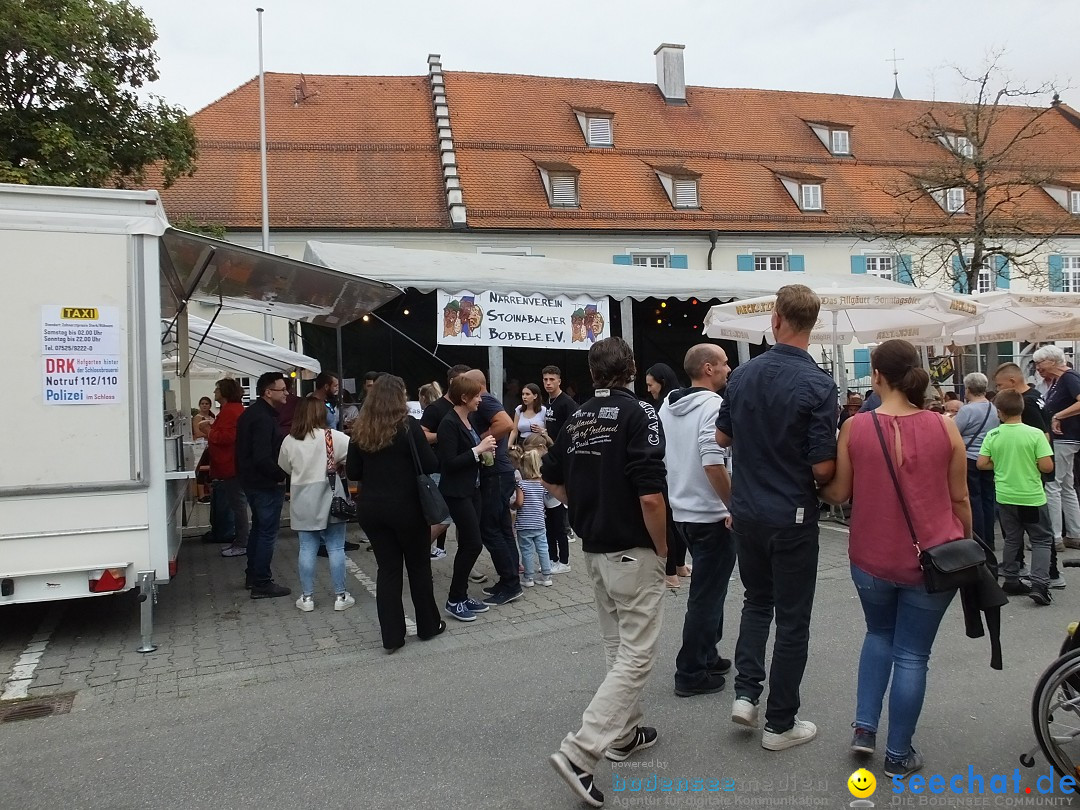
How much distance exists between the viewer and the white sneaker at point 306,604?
6246mm

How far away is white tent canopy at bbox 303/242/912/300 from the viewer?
10406mm

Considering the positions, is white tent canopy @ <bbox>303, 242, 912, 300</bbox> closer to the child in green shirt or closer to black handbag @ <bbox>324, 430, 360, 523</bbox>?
the child in green shirt

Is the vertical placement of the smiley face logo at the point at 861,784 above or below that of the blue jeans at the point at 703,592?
below

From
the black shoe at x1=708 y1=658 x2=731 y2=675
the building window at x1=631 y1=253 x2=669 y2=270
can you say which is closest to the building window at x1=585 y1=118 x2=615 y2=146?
the building window at x1=631 y1=253 x2=669 y2=270

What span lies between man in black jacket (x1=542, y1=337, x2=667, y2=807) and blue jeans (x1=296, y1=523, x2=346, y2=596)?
10.3ft

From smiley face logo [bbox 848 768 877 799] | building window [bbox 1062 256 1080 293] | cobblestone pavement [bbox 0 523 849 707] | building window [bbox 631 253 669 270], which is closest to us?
smiley face logo [bbox 848 768 877 799]

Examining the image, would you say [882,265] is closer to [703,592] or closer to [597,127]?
[597,127]

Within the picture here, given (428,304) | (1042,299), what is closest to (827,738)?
(1042,299)

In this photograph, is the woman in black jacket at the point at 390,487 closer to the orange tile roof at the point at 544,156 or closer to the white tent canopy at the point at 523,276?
the white tent canopy at the point at 523,276

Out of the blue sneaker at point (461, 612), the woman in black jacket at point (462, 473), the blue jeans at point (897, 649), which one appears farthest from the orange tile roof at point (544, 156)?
the blue jeans at point (897, 649)

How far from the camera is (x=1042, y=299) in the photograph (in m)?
10.2

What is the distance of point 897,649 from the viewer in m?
3.24

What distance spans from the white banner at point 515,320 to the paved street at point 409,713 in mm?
4687

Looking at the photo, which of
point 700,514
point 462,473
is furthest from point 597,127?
point 700,514
